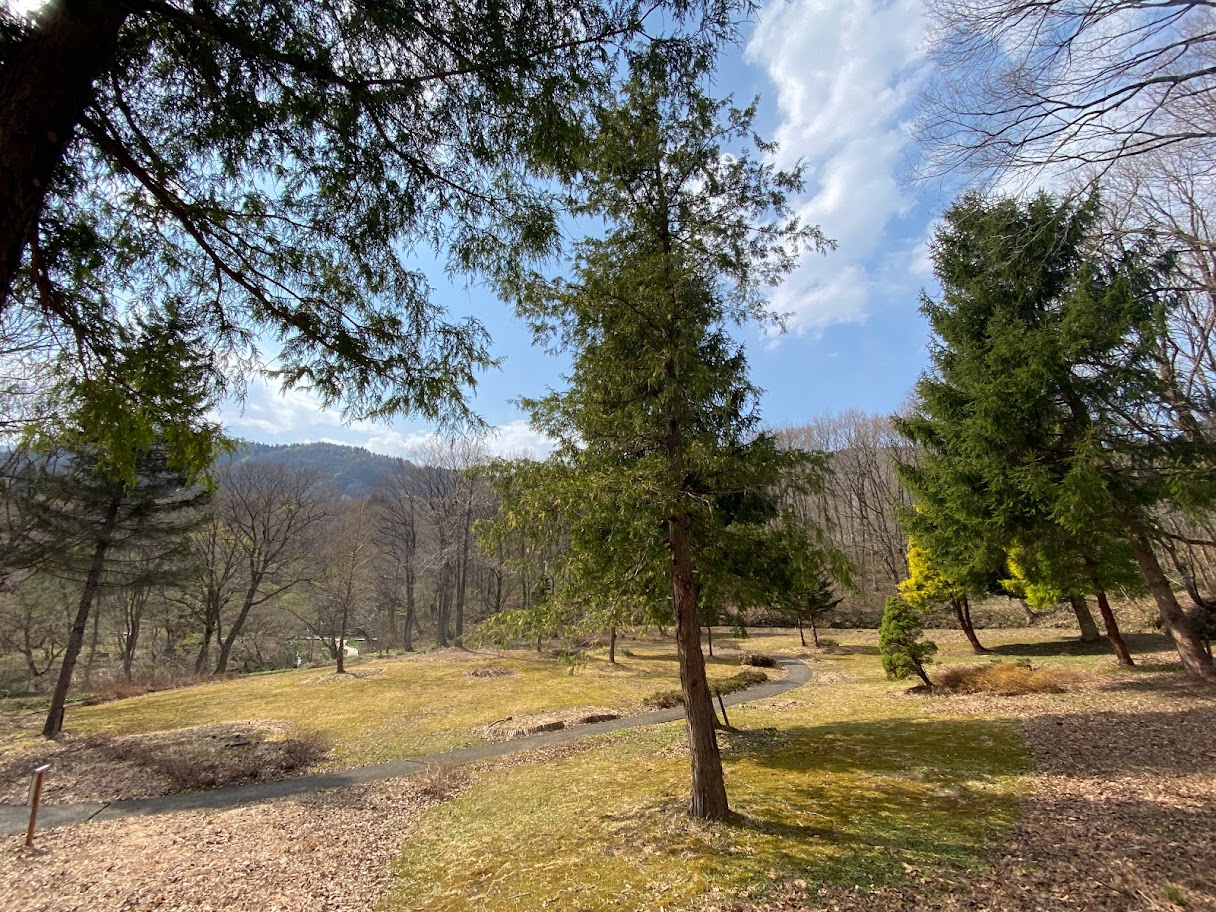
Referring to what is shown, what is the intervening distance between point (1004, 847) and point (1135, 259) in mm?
12870

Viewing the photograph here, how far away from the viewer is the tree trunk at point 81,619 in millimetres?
14305

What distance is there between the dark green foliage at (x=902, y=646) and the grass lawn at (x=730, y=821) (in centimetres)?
252

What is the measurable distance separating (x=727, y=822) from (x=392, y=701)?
16.4 meters

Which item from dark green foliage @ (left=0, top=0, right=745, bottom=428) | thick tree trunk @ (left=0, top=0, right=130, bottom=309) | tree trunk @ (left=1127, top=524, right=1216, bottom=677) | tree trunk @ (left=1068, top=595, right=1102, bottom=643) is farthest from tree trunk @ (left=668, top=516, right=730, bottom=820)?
tree trunk @ (left=1068, top=595, right=1102, bottom=643)

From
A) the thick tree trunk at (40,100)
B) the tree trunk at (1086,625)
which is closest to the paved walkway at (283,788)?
the thick tree trunk at (40,100)

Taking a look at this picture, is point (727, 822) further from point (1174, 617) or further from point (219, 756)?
point (219, 756)

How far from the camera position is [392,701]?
18672 mm

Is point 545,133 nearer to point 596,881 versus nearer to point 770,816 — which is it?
point 596,881

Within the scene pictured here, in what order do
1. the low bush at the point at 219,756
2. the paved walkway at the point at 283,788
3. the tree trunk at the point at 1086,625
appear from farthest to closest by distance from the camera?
the tree trunk at the point at 1086,625, the low bush at the point at 219,756, the paved walkway at the point at 283,788

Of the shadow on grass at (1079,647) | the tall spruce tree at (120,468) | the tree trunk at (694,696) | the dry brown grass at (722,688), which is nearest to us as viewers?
the tall spruce tree at (120,468)

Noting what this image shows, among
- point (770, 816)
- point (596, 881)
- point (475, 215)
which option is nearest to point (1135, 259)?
point (770, 816)

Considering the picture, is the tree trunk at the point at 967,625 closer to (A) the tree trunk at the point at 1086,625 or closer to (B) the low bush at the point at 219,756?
(A) the tree trunk at the point at 1086,625

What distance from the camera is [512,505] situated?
648 centimetres

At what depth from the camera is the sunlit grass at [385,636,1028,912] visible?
501 centimetres
